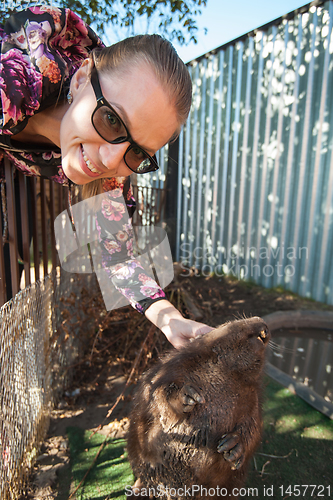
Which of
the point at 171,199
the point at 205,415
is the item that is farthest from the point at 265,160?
the point at 205,415

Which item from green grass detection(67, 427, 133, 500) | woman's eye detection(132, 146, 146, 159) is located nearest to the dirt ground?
green grass detection(67, 427, 133, 500)

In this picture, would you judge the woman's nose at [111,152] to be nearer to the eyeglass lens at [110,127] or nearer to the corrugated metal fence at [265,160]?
the eyeglass lens at [110,127]

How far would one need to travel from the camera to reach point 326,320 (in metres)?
4.87

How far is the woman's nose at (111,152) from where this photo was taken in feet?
4.87

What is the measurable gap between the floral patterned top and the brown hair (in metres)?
0.25

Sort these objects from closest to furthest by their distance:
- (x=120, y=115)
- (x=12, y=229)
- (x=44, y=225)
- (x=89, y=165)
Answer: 1. (x=120, y=115)
2. (x=89, y=165)
3. (x=12, y=229)
4. (x=44, y=225)

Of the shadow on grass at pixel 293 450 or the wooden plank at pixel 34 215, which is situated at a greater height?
the wooden plank at pixel 34 215

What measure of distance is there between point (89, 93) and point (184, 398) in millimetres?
1457

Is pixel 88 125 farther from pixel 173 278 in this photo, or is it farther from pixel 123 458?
pixel 173 278

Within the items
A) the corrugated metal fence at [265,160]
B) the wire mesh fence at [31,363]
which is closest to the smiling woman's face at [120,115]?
the wire mesh fence at [31,363]

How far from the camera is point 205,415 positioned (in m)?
1.56

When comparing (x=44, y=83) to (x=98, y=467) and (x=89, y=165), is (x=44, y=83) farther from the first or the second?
(x=98, y=467)

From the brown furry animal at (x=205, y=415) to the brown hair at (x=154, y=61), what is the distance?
1203mm

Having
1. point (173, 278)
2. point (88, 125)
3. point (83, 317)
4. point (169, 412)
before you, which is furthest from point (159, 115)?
point (173, 278)
